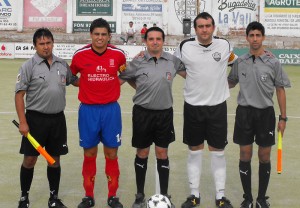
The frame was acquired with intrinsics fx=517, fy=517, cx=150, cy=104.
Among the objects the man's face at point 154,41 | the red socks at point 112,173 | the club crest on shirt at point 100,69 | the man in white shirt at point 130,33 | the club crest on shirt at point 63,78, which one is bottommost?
the red socks at point 112,173

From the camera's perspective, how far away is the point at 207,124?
638 centimetres

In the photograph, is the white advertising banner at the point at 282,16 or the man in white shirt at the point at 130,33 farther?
the white advertising banner at the point at 282,16

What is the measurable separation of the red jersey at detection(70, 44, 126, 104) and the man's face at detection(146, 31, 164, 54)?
1.41 ft

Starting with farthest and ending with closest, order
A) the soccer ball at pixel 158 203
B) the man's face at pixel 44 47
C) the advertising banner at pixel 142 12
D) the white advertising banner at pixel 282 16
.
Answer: the advertising banner at pixel 142 12, the white advertising banner at pixel 282 16, the man's face at pixel 44 47, the soccer ball at pixel 158 203

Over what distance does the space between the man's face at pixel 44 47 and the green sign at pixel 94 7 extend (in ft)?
116

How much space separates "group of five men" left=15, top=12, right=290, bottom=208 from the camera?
6047 millimetres

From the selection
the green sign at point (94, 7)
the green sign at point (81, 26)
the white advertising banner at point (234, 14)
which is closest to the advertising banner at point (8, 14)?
the green sign at point (81, 26)

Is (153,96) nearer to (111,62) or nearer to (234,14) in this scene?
(111,62)

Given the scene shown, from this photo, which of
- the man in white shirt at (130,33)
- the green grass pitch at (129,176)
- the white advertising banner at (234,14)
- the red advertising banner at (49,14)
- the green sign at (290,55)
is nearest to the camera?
the green grass pitch at (129,176)

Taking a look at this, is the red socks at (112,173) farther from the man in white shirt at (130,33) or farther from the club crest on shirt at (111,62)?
the man in white shirt at (130,33)

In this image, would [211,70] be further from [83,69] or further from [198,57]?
[83,69]

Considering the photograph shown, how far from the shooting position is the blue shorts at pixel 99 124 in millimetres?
6168

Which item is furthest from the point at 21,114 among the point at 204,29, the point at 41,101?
the point at 204,29

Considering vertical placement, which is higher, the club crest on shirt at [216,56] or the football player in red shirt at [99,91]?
the club crest on shirt at [216,56]
